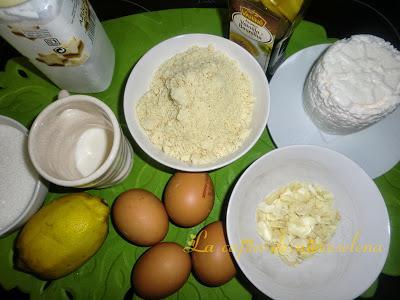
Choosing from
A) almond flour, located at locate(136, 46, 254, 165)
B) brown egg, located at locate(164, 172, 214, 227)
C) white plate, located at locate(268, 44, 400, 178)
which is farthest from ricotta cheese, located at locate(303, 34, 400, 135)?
brown egg, located at locate(164, 172, 214, 227)

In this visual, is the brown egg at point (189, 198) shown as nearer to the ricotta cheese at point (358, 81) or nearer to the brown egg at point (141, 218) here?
the brown egg at point (141, 218)

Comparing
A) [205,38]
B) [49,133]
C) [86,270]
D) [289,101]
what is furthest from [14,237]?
[289,101]

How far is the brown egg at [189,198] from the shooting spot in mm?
861

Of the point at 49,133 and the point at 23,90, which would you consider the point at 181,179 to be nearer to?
the point at 49,133

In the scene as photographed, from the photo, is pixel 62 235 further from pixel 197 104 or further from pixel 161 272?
pixel 197 104

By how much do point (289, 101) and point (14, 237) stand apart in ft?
3.21

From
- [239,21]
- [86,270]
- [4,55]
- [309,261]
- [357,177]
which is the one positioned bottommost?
[86,270]

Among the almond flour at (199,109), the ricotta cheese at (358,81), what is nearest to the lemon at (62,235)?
the almond flour at (199,109)

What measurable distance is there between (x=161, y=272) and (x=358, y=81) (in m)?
0.71

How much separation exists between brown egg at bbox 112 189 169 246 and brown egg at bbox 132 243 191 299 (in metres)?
0.04

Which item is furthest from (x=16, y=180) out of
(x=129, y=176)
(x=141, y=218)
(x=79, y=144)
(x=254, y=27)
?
(x=254, y=27)

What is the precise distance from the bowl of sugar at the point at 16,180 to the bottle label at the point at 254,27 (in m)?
0.74

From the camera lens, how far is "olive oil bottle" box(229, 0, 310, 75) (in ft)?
2.49

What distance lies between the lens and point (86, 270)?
0.96m
